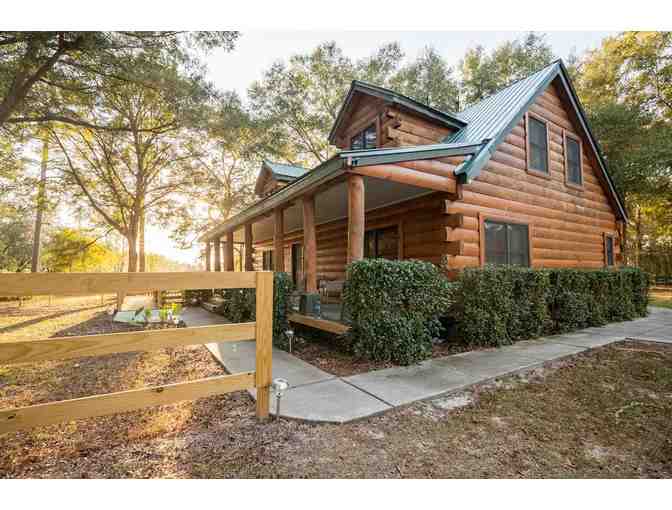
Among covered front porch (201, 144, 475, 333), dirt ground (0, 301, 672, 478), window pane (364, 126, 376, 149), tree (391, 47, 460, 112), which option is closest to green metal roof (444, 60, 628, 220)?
covered front porch (201, 144, 475, 333)

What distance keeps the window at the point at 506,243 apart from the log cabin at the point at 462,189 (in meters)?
0.02

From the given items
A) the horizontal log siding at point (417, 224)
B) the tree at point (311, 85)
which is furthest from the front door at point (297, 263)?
the tree at point (311, 85)

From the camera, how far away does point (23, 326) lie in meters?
9.80

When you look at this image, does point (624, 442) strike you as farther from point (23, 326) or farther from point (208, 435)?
point (23, 326)

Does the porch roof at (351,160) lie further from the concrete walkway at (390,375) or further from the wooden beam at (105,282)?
the concrete walkway at (390,375)

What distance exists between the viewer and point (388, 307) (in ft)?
14.8

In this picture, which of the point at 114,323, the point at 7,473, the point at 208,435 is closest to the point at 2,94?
the point at 114,323

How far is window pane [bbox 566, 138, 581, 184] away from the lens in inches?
383

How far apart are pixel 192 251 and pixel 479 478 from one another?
2464cm

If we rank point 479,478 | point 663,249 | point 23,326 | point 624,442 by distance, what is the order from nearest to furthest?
point 479,478, point 624,442, point 23,326, point 663,249

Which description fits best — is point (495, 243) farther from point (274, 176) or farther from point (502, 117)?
point (274, 176)

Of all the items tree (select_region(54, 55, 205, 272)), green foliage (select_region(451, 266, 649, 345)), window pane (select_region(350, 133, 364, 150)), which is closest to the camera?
green foliage (select_region(451, 266, 649, 345))

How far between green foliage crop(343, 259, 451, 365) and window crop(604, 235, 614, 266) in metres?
9.46

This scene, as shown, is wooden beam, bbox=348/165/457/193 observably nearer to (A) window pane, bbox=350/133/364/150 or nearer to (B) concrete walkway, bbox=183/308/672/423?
(B) concrete walkway, bbox=183/308/672/423
